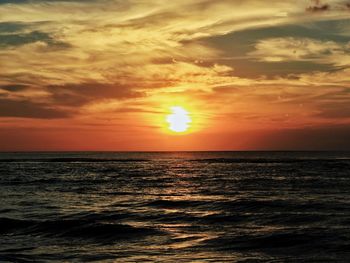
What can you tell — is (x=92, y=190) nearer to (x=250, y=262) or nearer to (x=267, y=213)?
(x=267, y=213)

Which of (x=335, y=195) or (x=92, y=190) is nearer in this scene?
(x=335, y=195)

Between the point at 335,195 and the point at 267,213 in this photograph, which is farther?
the point at 335,195

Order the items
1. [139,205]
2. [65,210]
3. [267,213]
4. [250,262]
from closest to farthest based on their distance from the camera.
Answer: [250,262] → [267,213] → [65,210] → [139,205]

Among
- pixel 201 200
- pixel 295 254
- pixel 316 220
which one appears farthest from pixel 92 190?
pixel 295 254

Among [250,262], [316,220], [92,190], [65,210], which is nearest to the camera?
[250,262]

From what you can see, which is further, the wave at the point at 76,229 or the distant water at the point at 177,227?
the wave at the point at 76,229

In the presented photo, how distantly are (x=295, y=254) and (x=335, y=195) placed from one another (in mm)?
19782

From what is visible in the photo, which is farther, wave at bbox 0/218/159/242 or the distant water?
wave at bbox 0/218/159/242

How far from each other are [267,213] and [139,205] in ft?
31.8

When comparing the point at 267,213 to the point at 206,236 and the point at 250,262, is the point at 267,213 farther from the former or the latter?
the point at 250,262

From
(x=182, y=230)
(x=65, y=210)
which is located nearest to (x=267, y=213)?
(x=182, y=230)

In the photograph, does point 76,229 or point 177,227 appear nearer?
point 76,229

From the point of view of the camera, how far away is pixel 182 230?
2262 centimetres

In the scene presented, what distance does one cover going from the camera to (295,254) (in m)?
17.5
